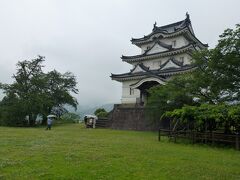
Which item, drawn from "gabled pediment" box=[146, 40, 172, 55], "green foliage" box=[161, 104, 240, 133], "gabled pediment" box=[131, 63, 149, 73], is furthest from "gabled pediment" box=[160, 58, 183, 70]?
"green foliage" box=[161, 104, 240, 133]

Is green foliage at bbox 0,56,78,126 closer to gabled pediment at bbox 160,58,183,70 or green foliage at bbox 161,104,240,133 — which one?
gabled pediment at bbox 160,58,183,70

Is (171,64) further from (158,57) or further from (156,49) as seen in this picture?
(156,49)

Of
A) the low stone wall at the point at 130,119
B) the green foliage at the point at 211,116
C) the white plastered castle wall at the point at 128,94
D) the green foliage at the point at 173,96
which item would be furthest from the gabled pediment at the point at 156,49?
the green foliage at the point at 211,116

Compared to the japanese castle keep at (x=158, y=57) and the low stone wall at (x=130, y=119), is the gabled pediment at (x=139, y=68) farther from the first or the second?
→ the low stone wall at (x=130, y=119)

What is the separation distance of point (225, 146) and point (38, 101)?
76.6 feet

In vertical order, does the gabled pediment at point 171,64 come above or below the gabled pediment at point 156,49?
below

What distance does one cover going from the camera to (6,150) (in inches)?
438

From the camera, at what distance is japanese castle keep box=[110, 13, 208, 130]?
31.6 metres

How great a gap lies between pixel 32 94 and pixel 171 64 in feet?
59.7

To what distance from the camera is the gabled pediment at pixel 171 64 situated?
34.6 metres

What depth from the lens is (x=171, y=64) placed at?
116 feet

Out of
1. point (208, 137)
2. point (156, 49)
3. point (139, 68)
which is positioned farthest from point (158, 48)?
point (208, 137)

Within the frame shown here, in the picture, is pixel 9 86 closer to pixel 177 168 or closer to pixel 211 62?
pixel 211 62

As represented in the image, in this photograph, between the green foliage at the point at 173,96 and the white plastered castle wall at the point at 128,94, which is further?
the white plastered castle wall at the point at 128,94
